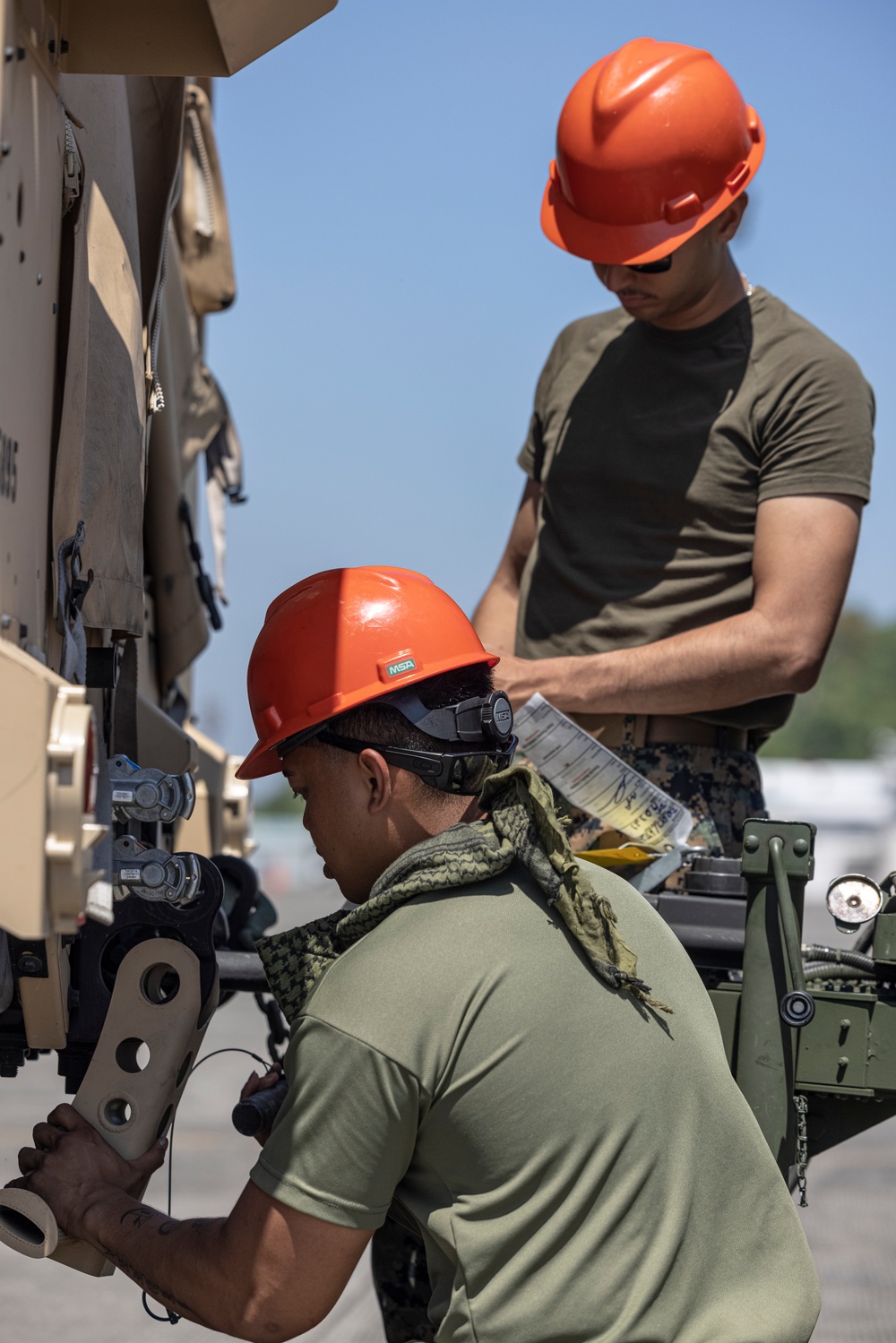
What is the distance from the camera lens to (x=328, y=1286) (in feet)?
6.68

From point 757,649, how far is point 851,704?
83.1 meters

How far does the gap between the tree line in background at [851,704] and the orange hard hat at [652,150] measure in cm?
A: 7380

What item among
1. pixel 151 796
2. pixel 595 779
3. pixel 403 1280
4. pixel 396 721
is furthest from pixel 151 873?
pixel 403 1280

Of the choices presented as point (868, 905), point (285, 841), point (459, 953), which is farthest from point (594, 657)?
point (285, 841)

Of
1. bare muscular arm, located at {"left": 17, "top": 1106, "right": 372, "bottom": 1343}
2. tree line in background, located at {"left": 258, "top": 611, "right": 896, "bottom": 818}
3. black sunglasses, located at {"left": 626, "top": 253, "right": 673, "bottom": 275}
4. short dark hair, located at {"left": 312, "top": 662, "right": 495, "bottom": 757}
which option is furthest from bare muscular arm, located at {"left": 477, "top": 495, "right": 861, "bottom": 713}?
tree line in background, located at {"left": 258, "top": 611, "right": 896, "bottom": 818}

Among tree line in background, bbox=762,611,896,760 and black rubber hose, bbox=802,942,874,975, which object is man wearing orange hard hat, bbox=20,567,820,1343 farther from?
tree line in background, bbox=762,611,896,760

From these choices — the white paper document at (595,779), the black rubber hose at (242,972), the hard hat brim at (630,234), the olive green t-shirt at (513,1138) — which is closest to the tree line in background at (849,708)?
the hard hat brim at (630,234)

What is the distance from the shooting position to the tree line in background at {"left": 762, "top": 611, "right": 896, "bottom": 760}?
80.8 meters

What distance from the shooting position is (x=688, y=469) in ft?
11.2

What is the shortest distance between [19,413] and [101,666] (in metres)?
0.64

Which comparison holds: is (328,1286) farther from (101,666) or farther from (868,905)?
(868,905)

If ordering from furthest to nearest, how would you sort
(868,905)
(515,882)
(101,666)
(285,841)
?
(285,841), (868,905), (101,666), (515,882)

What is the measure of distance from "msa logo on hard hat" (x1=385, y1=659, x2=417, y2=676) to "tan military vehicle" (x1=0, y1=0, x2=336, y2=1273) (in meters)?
0.35

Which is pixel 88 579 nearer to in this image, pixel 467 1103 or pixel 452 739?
pixel 452 739
